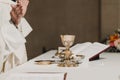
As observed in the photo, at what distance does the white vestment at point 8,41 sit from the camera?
2016mm

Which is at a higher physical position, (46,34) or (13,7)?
(13,7)

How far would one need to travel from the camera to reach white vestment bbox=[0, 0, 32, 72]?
2.02 metres

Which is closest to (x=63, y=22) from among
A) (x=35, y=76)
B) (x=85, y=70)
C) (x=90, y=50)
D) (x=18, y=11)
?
(x=90, y=50)

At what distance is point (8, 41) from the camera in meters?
2.04

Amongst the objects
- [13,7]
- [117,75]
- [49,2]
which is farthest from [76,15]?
[117,75]

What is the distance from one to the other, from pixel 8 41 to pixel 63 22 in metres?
2.58

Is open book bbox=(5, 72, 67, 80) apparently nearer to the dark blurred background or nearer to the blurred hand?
the blurred hand

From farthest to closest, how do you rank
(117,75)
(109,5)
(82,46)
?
(109,5) → (82,46) → (117,75)

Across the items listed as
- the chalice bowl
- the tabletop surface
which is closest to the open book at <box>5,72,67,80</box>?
the tabletop surface

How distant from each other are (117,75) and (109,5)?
106 inches

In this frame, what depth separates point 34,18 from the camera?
455cm

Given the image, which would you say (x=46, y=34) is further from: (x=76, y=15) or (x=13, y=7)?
(x=13, y=7)

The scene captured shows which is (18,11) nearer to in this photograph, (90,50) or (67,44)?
(67,44)

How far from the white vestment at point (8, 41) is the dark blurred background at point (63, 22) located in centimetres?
228
